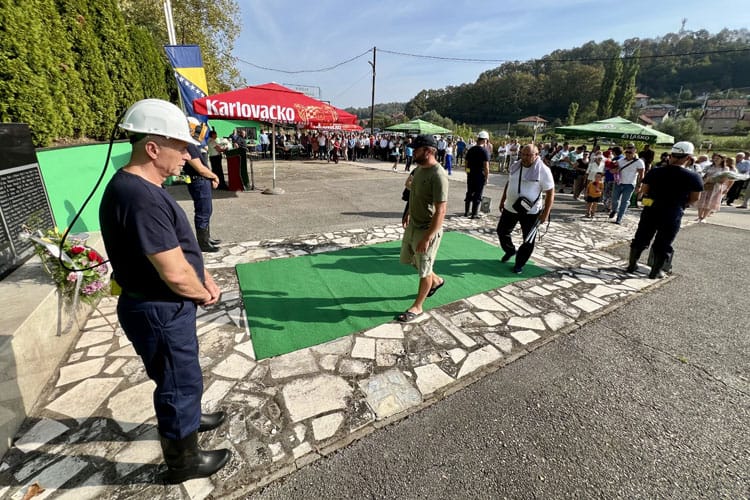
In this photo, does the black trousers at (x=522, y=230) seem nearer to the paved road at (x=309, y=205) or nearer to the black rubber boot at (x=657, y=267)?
the black rubber boot at (x=657, y=267)

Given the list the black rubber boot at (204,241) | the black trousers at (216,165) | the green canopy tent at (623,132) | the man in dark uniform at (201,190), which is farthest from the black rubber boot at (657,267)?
the black trousers at (216,165)

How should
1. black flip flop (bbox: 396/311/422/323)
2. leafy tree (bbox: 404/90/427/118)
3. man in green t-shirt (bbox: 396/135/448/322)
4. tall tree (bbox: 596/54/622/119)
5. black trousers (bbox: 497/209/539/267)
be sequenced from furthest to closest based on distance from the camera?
leafy tree (bbox: 404/90/427/118)
tall tree (bbox: 596/54/622/119)
black trousers (bbox: 497/209/539/267)
black flip flop (bbox: 396/311/422/323)
man in green t-shirt (bbox: 396/135/448/322)

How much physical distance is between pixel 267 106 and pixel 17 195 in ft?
17.7

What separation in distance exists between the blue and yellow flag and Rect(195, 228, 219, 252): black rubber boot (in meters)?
6.69

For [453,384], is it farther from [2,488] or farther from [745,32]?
[745,32]

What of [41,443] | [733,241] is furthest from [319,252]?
[733,241]

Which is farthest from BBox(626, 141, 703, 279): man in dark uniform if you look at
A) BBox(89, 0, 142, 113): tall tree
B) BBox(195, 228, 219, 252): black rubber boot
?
BBox(89, 0, 142, 113): tall tree

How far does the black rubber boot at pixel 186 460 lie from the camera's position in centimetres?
179

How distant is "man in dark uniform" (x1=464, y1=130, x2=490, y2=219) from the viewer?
7355 millimetres

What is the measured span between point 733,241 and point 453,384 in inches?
344

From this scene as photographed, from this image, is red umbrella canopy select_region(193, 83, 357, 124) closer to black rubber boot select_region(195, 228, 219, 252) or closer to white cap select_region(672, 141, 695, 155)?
black rubber boot select_region(195, 228, 219, 252)

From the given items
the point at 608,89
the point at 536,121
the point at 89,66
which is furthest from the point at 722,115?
the point at 89,66

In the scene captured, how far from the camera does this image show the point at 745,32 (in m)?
75.2

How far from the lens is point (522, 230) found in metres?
4.98
